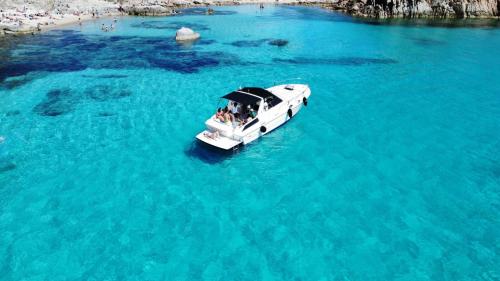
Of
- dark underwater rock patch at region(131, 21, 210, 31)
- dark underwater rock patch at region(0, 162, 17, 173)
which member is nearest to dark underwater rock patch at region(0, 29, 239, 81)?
dark underwater rock patch at region(131, 21, 210, 31)

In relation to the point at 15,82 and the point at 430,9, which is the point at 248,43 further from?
the point at 430,9

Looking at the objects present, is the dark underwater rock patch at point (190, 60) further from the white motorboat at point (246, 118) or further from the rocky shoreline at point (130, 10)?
the rocky shoreline at point (130, 10)

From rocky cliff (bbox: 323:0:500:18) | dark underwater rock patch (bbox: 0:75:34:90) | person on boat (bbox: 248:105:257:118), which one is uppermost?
rocky cliff (bbox: 323:0:500:18)

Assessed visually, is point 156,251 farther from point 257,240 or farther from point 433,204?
point 433,204

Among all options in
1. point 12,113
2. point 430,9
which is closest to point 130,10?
point 12,113

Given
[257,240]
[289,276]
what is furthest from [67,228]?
[289,276]

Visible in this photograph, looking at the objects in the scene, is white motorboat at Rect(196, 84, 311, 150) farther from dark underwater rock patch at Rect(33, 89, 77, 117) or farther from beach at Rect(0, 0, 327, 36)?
beach at Rect(0, 0, 327, 36)

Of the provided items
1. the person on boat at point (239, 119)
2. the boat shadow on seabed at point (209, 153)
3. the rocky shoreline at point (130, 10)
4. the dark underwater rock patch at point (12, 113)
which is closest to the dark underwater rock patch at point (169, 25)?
the rocky shoreline at point (130, 10)
